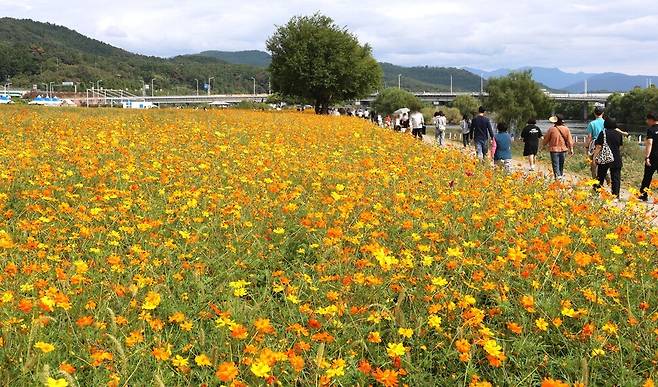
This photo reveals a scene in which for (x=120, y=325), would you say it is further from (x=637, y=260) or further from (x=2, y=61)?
(x=2, y=61)

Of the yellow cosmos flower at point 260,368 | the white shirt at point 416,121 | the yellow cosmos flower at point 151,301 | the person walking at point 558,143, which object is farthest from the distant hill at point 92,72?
the yellow cosmos flower at point 260,368

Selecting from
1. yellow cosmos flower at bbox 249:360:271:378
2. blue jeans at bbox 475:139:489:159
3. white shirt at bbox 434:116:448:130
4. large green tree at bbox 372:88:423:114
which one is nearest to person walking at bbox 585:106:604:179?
blue jeans at bbox 475:139:489:159

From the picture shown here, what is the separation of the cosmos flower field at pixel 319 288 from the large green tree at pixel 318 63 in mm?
38256

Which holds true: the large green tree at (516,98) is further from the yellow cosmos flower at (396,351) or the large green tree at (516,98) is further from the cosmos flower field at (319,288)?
the yellow cosmos flower at (396,351)

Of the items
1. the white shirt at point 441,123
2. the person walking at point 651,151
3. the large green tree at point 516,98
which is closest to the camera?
the person walking at point 651,151

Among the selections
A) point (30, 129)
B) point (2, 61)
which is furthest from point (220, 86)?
point (30, 129)

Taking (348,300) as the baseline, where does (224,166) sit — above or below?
above

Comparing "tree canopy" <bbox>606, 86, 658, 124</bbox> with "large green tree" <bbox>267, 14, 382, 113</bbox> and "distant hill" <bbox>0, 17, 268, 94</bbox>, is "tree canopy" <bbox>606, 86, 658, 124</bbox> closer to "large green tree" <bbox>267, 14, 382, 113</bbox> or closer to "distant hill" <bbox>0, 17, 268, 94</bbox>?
"large green tree" <bbox>267, 14, 382, 113</bbox>

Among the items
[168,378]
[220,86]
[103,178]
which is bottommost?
[168,378]

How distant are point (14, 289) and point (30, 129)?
920cm

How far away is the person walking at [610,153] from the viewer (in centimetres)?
1042

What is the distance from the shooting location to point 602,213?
534cm

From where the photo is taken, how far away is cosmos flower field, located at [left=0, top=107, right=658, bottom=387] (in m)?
2.69

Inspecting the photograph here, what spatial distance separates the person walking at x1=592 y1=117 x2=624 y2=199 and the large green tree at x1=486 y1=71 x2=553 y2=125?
6819 centimetres
